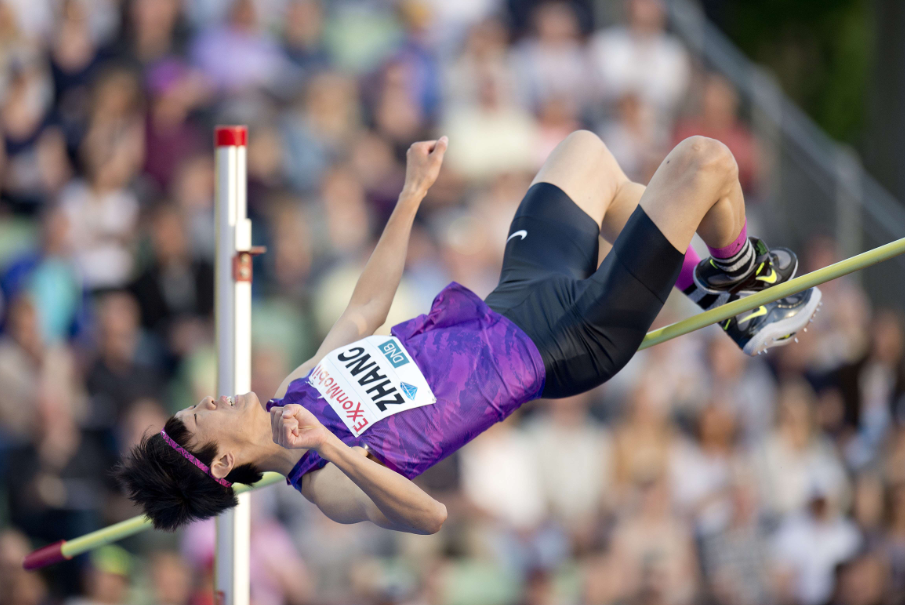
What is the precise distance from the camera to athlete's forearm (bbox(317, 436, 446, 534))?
8.97 feet

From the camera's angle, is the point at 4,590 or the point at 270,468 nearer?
the point at 270,468

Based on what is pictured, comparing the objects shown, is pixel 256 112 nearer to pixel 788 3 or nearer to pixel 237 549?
pixel 237 549

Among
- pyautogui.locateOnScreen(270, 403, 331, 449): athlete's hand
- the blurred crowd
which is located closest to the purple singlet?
pyautogui.locateOnScreen(270, 403, 331, 449): athlete's hand

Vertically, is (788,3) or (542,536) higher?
(788,3)

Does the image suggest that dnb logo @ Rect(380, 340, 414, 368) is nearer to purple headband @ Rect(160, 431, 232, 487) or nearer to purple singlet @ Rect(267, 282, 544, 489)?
purple singlet @ Rect(267, 282, 544, 489)

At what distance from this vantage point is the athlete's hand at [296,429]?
2.66 metres

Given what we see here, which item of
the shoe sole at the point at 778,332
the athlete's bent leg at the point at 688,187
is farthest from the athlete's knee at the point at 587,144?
the shoe sole at the point at 778,332

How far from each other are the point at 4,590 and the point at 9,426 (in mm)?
731

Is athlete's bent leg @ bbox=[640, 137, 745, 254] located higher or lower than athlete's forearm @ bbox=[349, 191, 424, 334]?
higher

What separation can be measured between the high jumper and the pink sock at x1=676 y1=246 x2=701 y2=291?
0.08m

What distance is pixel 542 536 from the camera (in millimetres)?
5359

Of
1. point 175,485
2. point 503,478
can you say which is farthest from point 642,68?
A: point 175,485

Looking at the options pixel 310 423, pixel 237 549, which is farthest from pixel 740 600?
pixel 310 423

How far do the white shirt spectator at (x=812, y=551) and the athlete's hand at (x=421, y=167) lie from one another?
335 cm
